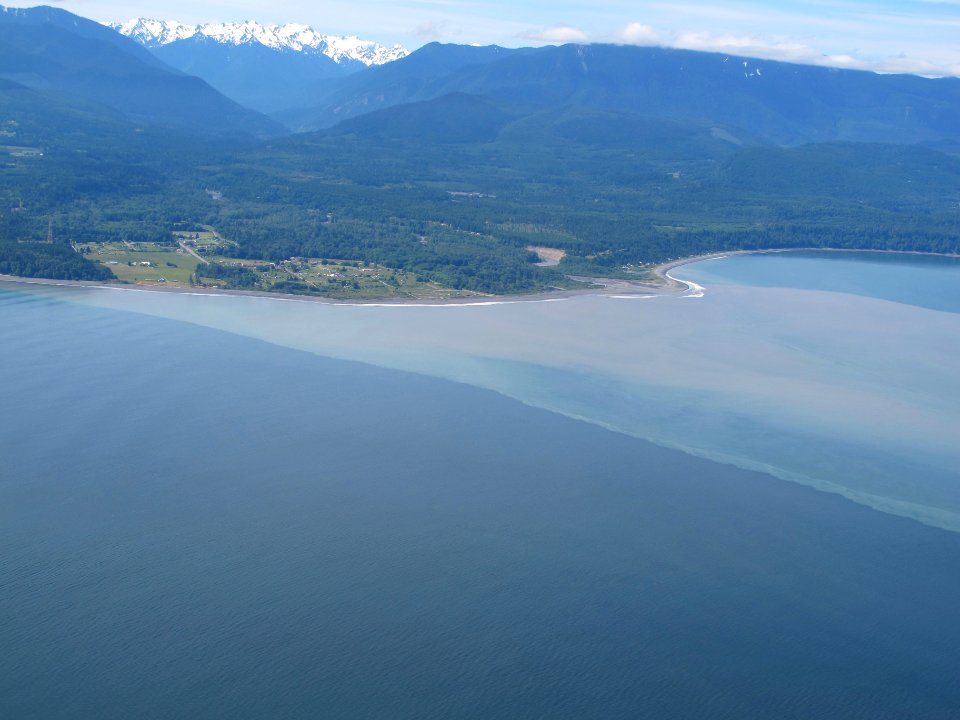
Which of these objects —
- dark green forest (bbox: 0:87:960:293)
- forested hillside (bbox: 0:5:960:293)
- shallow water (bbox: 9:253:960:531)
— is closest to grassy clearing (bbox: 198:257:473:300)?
forested hillside (bbox: 0:5:960:293)

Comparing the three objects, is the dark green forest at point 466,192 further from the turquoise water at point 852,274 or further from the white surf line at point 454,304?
the turquoise water at point 852,274

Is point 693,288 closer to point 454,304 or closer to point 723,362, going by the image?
point 454,304

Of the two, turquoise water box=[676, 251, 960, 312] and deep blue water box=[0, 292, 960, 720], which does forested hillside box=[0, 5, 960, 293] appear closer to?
turquoise water box=[676, 251, 960, 312]

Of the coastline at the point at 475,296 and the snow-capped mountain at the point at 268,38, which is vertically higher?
the snow-capped mountain at the point at 268,38

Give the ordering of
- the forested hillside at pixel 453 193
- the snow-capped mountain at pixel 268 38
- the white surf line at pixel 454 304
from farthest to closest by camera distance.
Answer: the snow-capped mountain at pixel 268 38 → the forested hillside at pixel 453 193 → the white surf line at pixel 454 304

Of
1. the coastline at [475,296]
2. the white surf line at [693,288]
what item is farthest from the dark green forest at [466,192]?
the white surf line at [693,288]

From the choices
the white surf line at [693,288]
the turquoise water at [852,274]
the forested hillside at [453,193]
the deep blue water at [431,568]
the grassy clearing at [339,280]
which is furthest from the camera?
the forested hillside at [453,193]
